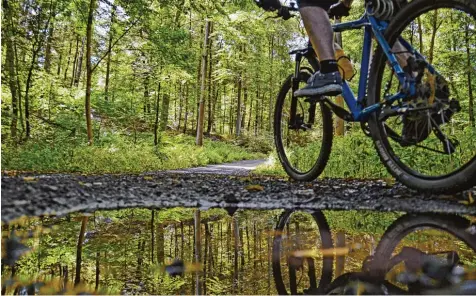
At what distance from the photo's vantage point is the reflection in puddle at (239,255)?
0.94m

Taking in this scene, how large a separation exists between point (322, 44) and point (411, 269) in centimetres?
230

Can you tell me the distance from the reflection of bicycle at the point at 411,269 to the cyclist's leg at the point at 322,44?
1.65 m

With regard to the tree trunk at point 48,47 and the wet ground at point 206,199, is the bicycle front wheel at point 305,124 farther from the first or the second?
the tree trunk at point 48,47

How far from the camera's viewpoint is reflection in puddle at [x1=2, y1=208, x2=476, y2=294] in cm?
94

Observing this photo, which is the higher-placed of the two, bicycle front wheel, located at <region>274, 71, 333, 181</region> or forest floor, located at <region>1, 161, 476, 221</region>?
bicycle front wheel, located at <region>274, 71, 333, 181</region>

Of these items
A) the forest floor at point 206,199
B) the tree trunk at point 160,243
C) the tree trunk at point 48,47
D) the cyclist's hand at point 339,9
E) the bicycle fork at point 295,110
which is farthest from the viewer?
the tree trunk at point 48,47

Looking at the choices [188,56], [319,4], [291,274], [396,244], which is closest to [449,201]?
[396,244]

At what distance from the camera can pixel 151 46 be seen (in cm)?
1194

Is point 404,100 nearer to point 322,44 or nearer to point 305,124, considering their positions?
point 322,44

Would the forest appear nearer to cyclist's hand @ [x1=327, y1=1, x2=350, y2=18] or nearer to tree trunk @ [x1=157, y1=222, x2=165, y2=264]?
cyclist's hand @ [x1=327, y1=1, x2=350, y2=18]

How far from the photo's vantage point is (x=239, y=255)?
4.12 ft

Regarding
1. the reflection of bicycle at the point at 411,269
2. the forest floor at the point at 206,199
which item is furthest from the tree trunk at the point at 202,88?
the reflection of bicycle at the point at 411,269

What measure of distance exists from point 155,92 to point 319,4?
1102cm

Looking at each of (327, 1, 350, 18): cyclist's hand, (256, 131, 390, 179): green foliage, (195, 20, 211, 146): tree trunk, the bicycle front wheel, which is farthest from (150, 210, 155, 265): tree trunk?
(195, 20, 211, 146): tree trunk
